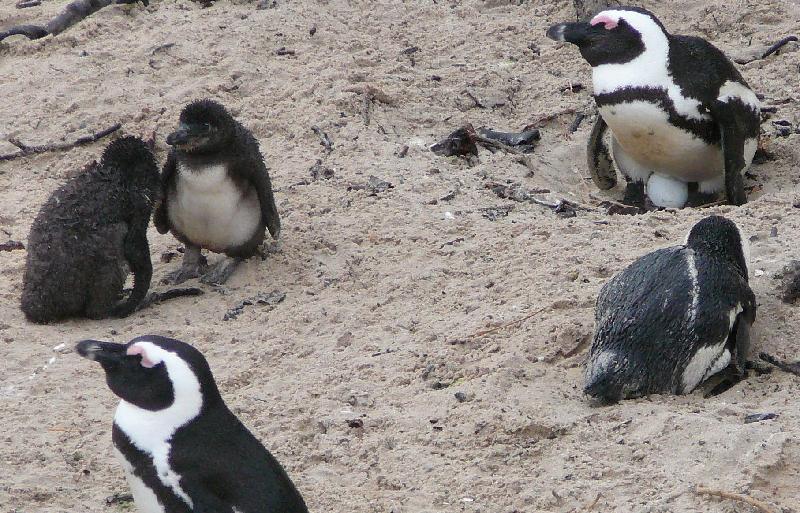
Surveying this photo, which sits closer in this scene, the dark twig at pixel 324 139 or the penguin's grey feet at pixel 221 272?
the penguin's grey feet at pixel 221 272

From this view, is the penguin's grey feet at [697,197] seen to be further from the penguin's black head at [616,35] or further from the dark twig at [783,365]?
the dark twig at [783,365]

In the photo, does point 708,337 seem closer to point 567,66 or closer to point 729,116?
point 729,116

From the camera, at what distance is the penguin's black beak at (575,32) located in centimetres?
660

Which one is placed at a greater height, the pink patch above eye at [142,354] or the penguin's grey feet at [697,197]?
the pink patch above eye at [142,354]

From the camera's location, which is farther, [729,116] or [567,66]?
[567,66]

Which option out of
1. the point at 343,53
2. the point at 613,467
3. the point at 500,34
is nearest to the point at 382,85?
the point at 343,53

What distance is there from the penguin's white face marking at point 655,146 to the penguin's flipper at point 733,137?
0.61 feet

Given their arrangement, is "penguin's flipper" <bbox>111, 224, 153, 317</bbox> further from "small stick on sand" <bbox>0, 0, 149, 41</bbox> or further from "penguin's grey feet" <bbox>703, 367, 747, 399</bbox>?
"small stick on sand" <bbox>0, 0, 149, 41</bbox>

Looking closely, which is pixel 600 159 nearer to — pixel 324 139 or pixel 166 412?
pixel 324 139

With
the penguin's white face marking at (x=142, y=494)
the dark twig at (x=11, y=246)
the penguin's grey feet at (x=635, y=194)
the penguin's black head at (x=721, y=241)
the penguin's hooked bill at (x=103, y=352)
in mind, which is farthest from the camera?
the penguin's grey feet at (x=635, y=194)

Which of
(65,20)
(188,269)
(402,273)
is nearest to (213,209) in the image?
(188,269)

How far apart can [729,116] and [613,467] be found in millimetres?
2975

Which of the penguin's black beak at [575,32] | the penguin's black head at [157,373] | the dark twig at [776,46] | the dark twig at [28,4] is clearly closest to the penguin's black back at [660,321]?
the penguin's black head at [157,373]

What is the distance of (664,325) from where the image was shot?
433 cm
